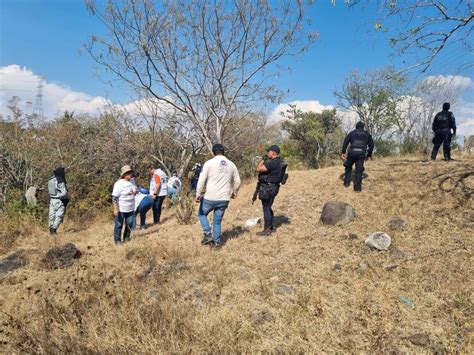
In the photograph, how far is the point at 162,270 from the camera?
4.74m

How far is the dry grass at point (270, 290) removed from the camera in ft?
9.27

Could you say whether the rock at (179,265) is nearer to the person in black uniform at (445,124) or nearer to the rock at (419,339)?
the rock at (419,339)

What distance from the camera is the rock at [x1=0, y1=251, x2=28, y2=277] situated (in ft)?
17.9

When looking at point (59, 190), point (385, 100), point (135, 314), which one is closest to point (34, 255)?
point (59, 190)

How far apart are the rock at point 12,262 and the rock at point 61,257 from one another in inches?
27.8

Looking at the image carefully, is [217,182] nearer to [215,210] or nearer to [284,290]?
[215,210]

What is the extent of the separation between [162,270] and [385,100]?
73.9 feet

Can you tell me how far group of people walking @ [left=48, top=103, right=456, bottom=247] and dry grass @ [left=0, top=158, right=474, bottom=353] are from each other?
0.48m

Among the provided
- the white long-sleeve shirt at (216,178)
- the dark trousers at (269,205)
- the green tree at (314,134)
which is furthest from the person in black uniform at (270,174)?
the green tree at (314,134)

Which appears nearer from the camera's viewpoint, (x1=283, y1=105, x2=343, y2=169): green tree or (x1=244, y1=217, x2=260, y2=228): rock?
(x1=244, y1=217, x2=260, y2=228): rock

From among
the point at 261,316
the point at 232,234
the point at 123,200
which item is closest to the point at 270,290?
the point at 261,316

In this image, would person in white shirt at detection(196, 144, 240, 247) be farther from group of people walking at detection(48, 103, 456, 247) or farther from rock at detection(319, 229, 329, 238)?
rock at detection(319, 229, 329, 238)

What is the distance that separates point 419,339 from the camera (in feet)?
9.36

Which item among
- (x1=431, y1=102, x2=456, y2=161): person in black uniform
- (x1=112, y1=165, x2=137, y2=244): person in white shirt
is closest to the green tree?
(x1=431, y1=102, x2=456, y2=161): person in black uniform
